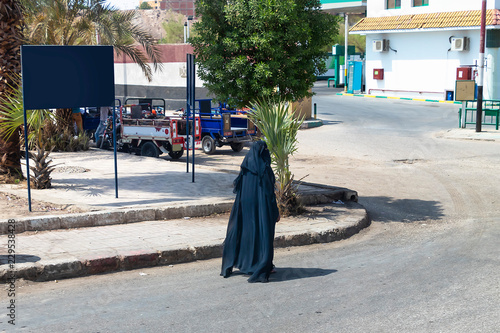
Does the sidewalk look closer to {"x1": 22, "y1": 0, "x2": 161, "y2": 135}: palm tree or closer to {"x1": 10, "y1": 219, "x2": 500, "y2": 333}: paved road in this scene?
{"x1": 10, "y1": 219, "x2": 500, "y2": 333}: paved road

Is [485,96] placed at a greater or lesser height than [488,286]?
greater

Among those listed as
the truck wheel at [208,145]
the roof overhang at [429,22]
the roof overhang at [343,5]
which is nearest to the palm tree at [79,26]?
the truck wheel at [208,145]

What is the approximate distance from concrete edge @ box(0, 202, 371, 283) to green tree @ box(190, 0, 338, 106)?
8.63 feet

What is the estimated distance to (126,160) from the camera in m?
14.7

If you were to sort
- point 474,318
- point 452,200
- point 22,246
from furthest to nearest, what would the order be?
point 452,200, point 22,246, point 474,318

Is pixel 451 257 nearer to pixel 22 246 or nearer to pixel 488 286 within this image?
pixel 488 286

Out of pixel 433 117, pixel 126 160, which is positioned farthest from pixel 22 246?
pixel 433 117

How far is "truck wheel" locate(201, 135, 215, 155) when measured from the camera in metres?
18.2

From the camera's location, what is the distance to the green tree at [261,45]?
9500mm

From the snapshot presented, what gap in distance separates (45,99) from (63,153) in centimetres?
726

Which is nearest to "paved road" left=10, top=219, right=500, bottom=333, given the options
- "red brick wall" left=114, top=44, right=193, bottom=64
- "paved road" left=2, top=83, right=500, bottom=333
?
"paved road" left=2, top=83, right=500, bottom=333

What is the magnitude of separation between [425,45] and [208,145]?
2226cm

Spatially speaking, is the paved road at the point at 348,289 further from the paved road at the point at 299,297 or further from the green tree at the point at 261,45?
the green tree at the point at 261,45

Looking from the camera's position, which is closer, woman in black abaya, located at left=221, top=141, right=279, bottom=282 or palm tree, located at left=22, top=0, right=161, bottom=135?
woman in black abaya, located at left=221, top=141, right=279, bottom=282
